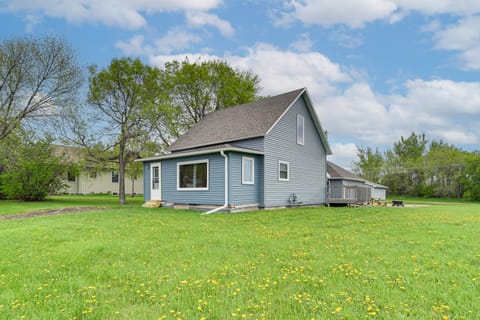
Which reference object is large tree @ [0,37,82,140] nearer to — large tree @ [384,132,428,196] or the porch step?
the porch step

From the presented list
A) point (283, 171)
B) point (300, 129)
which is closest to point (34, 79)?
point (283, 171)

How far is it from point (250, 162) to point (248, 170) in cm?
39

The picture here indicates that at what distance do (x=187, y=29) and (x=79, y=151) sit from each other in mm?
10343

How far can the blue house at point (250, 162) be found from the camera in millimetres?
13227

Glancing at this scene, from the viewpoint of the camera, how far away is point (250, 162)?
1388 centimetres

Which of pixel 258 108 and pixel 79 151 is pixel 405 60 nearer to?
pixel 258 108

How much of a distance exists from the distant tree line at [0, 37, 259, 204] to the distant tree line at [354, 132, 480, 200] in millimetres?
30752

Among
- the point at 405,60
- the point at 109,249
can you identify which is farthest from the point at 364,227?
the point at 405,60

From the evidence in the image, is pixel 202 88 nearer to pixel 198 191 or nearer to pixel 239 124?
pixel 239 124

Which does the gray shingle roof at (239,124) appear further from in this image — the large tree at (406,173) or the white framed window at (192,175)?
the large tree at (406,173)

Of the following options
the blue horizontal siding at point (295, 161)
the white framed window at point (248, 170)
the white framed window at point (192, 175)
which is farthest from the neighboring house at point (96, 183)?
the white framed window at point (248, 170)

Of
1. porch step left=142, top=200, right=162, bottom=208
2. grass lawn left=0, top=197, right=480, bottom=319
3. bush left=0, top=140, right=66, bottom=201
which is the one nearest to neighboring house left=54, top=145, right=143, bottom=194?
bush left=0, top=140, right=66, bottom=201

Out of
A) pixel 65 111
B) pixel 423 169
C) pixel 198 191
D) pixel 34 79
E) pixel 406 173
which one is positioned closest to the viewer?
pixel 198 191

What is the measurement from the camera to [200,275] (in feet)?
13.0
